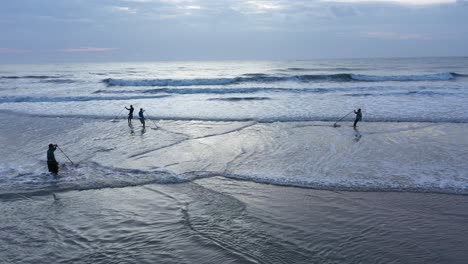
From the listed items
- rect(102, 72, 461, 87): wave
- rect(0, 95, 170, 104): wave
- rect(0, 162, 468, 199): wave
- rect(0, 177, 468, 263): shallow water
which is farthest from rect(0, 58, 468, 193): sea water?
rect(102, 72, 461, 87): wave

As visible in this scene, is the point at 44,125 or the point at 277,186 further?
the point at 44,125

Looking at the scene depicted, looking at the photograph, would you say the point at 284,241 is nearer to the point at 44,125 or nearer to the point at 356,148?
the point at 356,148

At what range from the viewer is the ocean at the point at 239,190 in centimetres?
673

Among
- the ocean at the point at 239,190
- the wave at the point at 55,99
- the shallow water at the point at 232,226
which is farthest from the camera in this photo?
the wave at the point at 55,99

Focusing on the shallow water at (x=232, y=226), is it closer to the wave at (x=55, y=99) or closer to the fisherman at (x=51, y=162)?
the fisherman at (x=51, y=162)

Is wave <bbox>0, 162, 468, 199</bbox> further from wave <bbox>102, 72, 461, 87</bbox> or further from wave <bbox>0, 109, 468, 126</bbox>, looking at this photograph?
wave <bbox>102, 72, 461, 87</bbox>

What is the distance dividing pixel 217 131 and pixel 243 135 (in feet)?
5.49

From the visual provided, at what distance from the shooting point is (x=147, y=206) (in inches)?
342

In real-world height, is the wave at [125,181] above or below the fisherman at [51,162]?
below

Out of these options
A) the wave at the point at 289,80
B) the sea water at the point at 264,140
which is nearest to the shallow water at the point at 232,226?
the sea water at the point at 264,140

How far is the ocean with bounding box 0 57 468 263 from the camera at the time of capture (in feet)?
22.1

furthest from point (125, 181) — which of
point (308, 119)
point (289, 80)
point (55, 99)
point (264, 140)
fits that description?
point (289, 80)

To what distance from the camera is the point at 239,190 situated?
31.9 ft

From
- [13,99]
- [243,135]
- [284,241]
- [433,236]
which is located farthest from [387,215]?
[13,99]
